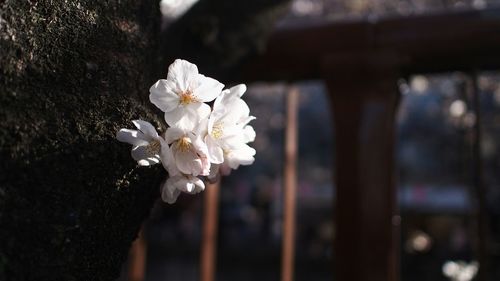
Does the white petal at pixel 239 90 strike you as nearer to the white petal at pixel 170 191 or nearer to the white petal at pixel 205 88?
the white petal at pixel 205 88

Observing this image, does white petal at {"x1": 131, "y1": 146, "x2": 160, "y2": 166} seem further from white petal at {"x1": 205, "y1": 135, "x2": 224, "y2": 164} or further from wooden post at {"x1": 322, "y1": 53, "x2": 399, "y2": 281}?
wooden post at {"x1": 322, "y1": 53, "x2": 399, "y2": 281}

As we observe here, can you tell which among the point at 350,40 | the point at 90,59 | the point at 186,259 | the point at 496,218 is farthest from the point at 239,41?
the point at 496,218

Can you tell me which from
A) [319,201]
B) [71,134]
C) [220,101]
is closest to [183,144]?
[220,101]

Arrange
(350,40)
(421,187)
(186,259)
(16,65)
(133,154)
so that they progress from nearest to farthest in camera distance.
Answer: (16,65), (133,154), (350,40), (186,259), (421,187)

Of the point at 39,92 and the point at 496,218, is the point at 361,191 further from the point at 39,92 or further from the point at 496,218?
the point at 496,218

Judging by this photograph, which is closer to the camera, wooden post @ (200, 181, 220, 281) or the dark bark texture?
the dark bark texture

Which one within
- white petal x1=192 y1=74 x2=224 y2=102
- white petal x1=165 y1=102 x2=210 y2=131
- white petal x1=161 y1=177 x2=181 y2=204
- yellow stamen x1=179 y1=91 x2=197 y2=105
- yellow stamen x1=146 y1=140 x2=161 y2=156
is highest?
white petal x1=192 y1=74 x2=224 y2=102

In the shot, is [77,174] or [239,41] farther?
[239,41]

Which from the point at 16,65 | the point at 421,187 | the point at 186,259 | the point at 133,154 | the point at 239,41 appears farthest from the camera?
the point at 421,187

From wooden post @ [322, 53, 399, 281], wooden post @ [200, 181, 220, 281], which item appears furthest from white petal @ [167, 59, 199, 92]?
wooden post @ [200, 181, 220, 281]
